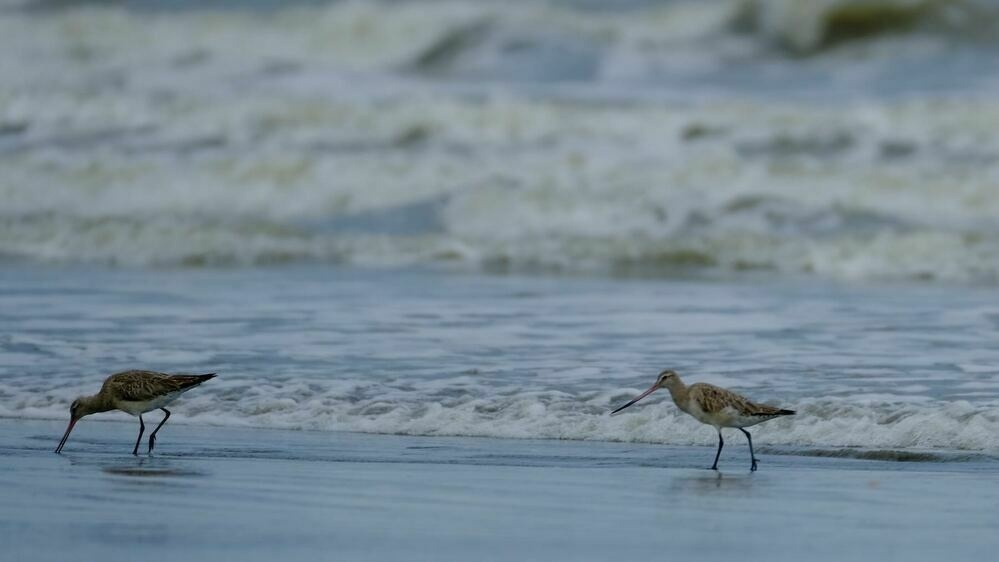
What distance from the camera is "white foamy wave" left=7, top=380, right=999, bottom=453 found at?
787cm

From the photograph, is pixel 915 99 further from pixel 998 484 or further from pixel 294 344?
pixel 998 484

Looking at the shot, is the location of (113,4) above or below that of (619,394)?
above

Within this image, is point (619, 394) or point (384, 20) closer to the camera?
point (619, 394)

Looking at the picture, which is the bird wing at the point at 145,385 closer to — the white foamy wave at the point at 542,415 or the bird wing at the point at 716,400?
the white foamy wave at the point at 542,415

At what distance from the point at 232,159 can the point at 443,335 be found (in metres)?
11.6

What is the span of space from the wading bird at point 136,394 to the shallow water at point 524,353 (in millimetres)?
661

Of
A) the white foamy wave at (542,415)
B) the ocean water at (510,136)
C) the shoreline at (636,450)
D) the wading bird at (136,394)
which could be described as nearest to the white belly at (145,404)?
the wading bird at (136,394)

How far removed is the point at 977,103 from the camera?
21562 mm

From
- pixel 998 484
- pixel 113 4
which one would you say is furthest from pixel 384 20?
pixel 998 484

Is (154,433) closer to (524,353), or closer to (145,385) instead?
(145,385)

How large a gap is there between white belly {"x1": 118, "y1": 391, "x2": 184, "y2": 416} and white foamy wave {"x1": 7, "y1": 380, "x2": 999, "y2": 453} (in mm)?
614

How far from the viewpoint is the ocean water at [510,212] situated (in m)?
9.18

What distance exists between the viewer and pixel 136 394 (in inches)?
317

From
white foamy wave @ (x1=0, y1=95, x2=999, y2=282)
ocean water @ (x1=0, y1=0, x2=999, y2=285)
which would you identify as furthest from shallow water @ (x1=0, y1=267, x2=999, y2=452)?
ocean water @ (x1=0, y1=0, x2=999, y2=285)
